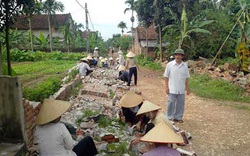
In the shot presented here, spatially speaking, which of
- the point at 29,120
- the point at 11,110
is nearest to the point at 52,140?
the point at 11,110

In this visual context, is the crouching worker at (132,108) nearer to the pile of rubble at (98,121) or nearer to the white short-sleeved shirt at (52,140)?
the pile of rubble at (98,121)

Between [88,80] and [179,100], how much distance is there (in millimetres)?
6257

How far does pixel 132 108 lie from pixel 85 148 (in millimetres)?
1948

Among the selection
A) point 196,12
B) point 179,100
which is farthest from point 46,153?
point 196,12

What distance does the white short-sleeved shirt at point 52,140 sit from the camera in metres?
3.17

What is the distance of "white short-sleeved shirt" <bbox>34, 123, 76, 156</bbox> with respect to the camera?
3168 millimetres

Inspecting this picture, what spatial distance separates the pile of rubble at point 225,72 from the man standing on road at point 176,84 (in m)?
4.98

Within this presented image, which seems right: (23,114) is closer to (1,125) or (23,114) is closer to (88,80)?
(1,125)

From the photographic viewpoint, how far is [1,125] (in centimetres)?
370

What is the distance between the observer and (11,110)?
3.65 m

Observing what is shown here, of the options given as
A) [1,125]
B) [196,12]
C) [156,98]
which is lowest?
[156,98]

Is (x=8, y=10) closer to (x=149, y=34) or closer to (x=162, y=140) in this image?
(x=162, y=140)

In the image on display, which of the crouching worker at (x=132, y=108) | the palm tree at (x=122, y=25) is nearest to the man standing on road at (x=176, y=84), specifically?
the crouching worker at (x=132, y=108)

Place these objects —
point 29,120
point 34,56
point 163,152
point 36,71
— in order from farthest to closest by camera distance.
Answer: point 34,56, point 36,71, point 29,120, point 163,152
